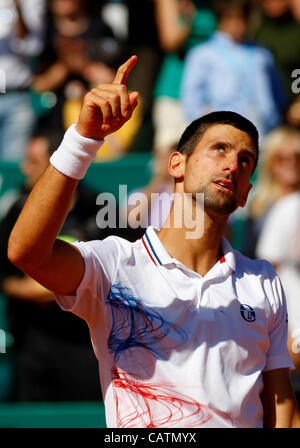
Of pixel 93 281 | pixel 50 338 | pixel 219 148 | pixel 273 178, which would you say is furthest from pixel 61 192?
pixel 273 178

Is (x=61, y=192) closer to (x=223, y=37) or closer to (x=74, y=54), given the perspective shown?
(x=223, y=37)

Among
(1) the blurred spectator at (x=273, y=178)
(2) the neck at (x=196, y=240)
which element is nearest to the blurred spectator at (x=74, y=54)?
(1) the blurred spectator at (x=273, y=178)

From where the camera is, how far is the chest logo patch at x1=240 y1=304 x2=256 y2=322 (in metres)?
2.82

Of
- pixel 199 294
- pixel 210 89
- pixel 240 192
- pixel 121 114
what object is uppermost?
pixel 210 89

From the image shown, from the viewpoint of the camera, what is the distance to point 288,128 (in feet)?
20.4

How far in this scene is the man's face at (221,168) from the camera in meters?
2.87

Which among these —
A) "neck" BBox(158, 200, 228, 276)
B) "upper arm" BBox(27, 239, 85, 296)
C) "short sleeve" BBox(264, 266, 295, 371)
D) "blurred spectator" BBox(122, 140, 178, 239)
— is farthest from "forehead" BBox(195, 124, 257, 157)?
"blurred spectator" BBox(122, 140, 178, 239)

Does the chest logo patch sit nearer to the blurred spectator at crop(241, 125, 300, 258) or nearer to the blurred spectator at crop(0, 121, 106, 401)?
the blurred spectator at crop(0, 121, 106, 401)

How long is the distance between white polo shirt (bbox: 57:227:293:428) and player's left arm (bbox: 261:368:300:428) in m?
0.12

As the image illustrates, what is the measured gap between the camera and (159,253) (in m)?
2.88

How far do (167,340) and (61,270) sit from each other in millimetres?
483
